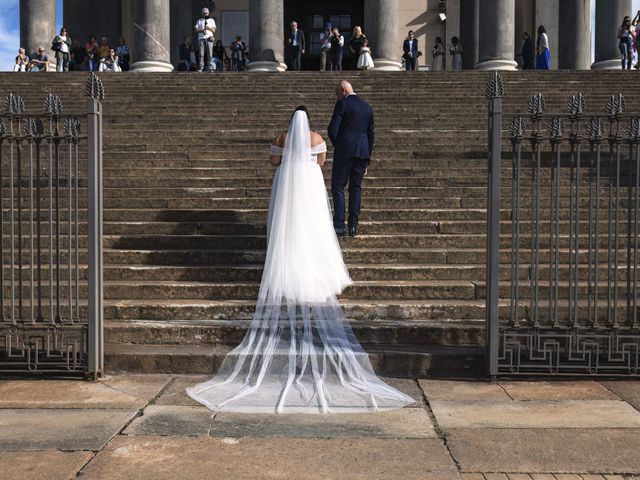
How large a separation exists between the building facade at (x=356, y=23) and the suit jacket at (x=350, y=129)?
12.8 m

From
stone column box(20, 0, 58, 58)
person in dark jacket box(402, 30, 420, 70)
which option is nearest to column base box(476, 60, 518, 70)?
person in dark jacket box(402, 30, 420, 70)

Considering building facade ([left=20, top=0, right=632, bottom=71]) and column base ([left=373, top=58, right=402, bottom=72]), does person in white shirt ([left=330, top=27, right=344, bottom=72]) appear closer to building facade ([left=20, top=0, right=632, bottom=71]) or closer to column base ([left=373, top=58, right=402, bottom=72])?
building facade ([left=20, top=0, right=632, bottom=71])

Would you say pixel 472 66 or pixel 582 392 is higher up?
pixel 472 66

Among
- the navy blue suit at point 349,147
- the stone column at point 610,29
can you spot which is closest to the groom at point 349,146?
the navy blue suit at point 349,147

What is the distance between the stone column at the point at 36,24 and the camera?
21.5 meters

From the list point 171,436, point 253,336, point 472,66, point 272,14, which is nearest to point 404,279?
point 253,336

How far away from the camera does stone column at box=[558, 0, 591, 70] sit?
24.7m

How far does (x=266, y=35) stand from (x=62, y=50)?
588 centimetres

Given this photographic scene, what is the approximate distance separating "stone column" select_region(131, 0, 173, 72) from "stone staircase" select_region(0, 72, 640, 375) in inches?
203

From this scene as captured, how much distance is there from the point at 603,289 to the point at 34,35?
19055 millimetres

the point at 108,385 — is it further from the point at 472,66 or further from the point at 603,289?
the point at 472,66

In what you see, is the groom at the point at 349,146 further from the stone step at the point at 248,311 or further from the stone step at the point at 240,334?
the stone step at the point at 240,334

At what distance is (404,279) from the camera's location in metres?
7.25

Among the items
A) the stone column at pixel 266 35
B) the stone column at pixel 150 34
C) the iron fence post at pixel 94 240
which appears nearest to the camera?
the iron fence post at pixel 94 240
